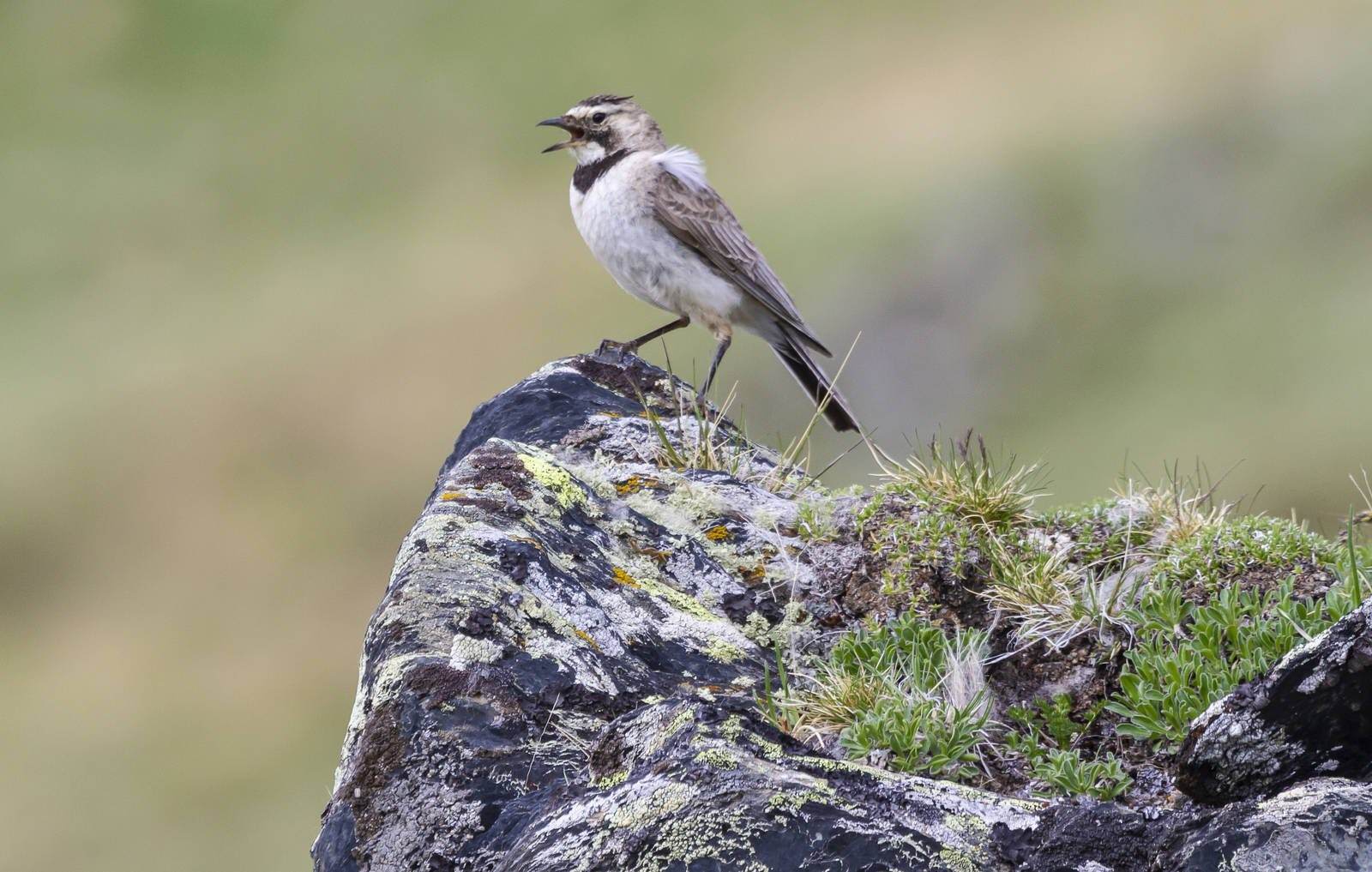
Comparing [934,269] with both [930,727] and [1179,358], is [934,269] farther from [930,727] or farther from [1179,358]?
[930,727]

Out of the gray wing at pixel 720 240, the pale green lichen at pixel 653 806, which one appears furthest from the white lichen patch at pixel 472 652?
the gray wing at pixel 720 240

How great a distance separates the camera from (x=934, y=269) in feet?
104

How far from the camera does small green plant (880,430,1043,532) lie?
20.1 ft

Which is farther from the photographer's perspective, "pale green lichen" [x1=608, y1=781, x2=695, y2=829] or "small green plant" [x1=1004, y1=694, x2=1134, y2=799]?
"small green plant" [x1=1004, y1=694, x2=1134, y2=799]

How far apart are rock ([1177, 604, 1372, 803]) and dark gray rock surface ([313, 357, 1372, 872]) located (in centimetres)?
25

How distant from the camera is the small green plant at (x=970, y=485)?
6.12m

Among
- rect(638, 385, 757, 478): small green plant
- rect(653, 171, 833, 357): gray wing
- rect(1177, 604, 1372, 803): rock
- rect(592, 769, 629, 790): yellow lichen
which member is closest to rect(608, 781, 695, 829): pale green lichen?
rect(592, 769, 629, 790): yellow lichen

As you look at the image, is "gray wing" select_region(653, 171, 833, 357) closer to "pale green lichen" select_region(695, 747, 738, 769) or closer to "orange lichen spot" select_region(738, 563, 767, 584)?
"orange lichen spot" select_region(738, 563, 767, 584)

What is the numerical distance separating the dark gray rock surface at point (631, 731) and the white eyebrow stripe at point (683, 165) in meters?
4.42

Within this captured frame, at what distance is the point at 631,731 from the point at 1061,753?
4.93 feet

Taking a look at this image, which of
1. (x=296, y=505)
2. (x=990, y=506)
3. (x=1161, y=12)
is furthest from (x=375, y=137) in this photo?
(x=990, y=506)

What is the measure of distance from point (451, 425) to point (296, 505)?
146 inches

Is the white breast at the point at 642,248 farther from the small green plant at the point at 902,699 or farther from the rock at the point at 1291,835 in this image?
the rock at the point at 1291,835

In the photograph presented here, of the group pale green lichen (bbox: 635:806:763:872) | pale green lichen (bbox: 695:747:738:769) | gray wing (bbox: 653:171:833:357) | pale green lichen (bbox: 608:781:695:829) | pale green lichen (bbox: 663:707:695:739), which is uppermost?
gray wing (bbox: 653:171:833:357)
